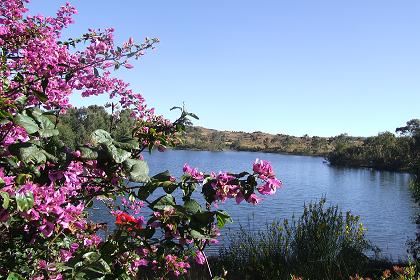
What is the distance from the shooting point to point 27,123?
4.83 feet

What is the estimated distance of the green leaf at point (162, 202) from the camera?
1573 mm

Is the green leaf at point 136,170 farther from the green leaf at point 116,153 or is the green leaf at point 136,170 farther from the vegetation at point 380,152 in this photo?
the vegetation at point 380,152

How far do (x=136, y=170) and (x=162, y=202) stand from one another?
0.53ft

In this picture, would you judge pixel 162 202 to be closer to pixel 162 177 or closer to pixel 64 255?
pixel 162 177

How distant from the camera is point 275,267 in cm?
693

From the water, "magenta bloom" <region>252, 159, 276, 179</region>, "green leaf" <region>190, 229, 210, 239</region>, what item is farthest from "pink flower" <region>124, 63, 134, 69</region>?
the water

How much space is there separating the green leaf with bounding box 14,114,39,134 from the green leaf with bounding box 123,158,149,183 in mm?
326

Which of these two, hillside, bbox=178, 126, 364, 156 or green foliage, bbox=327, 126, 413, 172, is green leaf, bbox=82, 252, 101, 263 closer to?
green foliage, bbox=327, 126, 413, 172

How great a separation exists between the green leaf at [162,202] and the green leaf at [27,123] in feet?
1.59

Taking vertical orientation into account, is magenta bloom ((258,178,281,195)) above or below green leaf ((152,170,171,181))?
below

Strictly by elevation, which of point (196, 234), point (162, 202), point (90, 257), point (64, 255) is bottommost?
point (64, 255)

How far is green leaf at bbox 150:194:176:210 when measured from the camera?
157cm

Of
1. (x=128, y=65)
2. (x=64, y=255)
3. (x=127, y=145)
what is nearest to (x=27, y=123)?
(x=127, y=145)

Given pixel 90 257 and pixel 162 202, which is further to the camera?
pixel 90 257
